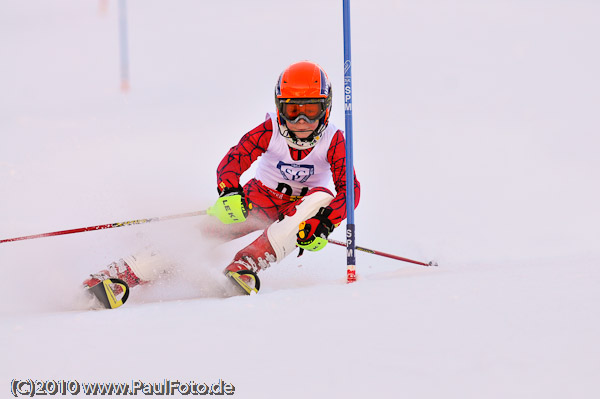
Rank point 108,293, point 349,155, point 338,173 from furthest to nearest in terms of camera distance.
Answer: point 338,173, point 349,155, point 108,293

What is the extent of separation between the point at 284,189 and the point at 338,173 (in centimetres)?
41

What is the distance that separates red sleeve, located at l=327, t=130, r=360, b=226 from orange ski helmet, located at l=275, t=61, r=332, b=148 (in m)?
0.15

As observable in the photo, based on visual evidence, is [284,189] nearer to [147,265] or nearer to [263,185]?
[263,185]

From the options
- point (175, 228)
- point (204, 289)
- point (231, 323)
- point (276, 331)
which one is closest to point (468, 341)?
point (276, 331)

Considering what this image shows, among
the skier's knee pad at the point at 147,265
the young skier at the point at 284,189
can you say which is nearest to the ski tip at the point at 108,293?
the young skier at the point at 284,189

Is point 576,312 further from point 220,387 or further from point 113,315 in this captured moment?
point 113,315

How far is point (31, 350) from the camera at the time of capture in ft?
7.43

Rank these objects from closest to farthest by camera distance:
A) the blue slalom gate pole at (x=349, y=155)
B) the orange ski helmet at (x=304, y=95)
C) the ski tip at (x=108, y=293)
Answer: the ski tip at (x=108, y=293) < the blue slalom gate pole at (x=349, y=155) < the orange ski helmet at (x=304, y=95)

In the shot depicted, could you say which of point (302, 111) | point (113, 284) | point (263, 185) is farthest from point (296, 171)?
point (113, 284)

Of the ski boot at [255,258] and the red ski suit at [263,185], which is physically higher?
the red ski suit at [263,185]

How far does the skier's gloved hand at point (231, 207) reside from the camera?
3.73 meters

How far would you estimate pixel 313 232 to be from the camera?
3594 mm

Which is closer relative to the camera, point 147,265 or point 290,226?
point 147,265

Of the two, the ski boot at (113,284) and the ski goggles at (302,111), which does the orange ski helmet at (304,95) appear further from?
the ski boot at (113,284)
